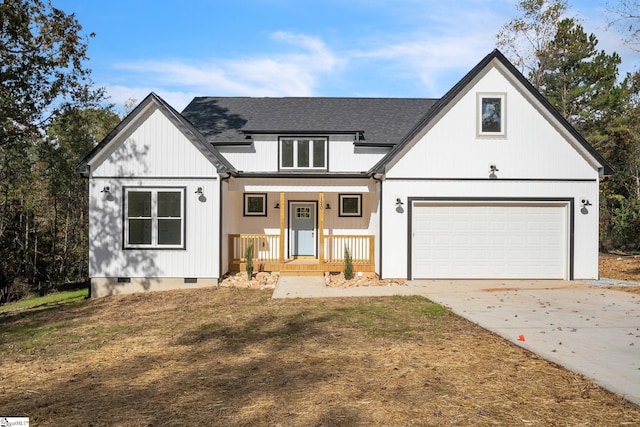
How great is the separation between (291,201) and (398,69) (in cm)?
723

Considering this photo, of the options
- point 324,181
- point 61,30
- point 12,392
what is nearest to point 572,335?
point 12,392

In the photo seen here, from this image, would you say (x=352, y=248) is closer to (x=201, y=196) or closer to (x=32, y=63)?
(x=201, y=196)

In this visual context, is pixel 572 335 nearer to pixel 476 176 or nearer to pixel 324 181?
pixel 476 176

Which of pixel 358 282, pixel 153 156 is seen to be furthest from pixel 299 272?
pixel 153 156

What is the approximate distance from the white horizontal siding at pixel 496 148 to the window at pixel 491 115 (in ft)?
0.49

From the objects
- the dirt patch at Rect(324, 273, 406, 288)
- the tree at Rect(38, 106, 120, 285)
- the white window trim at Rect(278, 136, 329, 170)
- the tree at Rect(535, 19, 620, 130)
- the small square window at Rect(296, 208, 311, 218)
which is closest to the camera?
the dirt patch at Rect(324, 273, 406, 288)

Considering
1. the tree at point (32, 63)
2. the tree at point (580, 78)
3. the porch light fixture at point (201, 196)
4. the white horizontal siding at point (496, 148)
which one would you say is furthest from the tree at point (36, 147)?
the tree at point (580, 78)

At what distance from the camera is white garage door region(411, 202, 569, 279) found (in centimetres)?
1374

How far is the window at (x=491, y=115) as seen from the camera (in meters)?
13.7

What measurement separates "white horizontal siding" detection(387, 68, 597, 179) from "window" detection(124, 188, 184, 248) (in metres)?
6.53

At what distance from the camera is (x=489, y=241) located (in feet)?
45.2

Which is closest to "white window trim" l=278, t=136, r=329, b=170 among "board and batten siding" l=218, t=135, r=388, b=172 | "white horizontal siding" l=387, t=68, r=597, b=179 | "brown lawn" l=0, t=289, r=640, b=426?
"board and batten siding" l=218, t=135, r=388, b=172

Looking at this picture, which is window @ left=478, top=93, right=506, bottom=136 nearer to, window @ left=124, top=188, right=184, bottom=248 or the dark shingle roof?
the dark shingle roof

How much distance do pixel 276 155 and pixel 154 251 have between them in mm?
5638
